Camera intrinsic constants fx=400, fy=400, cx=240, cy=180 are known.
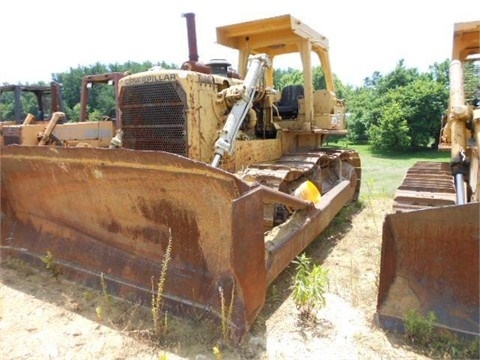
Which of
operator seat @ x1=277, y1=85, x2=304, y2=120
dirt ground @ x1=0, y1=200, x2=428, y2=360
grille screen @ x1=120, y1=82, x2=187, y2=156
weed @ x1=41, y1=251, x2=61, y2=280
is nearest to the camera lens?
dirt ground @ x1=0, y1=200, x2=428, y2=360

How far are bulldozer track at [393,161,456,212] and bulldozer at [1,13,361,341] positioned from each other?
0.96 metres

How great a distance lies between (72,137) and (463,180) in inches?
313

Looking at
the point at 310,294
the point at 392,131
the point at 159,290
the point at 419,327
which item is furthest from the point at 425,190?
the point at 392,131

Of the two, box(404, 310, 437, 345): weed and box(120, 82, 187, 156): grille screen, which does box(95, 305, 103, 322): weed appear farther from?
box(404, 310, 437, 345): weed

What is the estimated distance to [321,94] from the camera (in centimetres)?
680

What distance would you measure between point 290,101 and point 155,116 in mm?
3064

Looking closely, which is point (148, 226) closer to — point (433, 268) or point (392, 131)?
point (433, 268)

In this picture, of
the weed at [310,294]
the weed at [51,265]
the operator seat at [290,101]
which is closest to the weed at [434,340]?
the weed at [310,294]

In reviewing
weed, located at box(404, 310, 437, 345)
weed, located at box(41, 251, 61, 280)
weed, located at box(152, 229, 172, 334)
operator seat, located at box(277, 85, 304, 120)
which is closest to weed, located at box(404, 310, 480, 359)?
weed, located at box(404, 310, 437, 345)

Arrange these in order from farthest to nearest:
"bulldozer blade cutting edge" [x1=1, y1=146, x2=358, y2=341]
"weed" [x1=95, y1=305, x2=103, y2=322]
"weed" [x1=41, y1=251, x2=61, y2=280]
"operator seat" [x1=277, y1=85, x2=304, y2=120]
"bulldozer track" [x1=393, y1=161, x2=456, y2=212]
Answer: "operator seat" [x1=277, y1=85, x2=304, y2=120], "weed" [x1=41, y1=251, x2=61, y2=280], "bulldozer track" [x1=393, y1=161, x2=456, y2=212], "weed" [x1=95, y1=305, x2=103, y2=322], "bulldozer blade cutting edge" [x1=1, y1=146, x2=358, y2=341]

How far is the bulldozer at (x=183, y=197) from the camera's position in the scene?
114 inches

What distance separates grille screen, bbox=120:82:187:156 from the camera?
4.44 meters

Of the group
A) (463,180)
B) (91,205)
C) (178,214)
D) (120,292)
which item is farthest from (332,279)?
(91,205)

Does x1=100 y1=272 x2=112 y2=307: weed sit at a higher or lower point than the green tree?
lower
